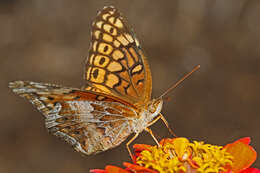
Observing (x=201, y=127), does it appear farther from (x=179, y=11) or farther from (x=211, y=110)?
(x=179, y=11)

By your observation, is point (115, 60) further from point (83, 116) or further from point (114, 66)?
point (83, 116)

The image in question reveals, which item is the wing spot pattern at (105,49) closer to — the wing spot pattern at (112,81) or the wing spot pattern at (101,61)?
the wing spot pattern at (101,61)

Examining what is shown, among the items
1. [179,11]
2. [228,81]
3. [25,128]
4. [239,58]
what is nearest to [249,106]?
[228,81]

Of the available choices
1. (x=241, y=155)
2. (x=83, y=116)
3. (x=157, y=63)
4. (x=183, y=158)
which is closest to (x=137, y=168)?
(x=183, y=158)

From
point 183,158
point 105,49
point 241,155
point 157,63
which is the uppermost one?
point 105,49

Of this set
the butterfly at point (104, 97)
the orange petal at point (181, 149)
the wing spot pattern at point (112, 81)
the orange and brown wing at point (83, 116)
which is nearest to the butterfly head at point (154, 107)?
the butterfly at point (104, 97)

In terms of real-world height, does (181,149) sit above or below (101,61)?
below
